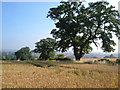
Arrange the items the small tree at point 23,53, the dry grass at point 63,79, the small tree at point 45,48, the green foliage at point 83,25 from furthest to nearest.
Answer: the small tree at point 23,53, the small tree at point 45,48, the green foliage at point 83,25, the dry grass at point 63,79

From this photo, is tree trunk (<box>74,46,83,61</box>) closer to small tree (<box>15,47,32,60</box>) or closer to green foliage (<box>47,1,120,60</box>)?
green foliage (<box>47,1,120,60</box>)

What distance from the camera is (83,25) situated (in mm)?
30141

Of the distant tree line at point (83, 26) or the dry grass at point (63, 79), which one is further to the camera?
the distant tree line at point (83, 26)

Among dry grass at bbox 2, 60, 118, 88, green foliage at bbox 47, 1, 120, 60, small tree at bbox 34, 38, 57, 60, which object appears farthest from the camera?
small tree at bbox 34, 38, 57, 60

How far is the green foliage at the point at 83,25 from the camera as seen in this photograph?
29719 mm

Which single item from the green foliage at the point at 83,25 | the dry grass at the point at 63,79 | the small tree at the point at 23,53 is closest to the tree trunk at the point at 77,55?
the green foliage at the point at 83,25

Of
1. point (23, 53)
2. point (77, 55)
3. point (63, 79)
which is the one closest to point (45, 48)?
point (23, 53)

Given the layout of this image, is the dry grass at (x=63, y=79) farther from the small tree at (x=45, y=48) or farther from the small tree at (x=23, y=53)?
the small tree at (x=23, y=53)

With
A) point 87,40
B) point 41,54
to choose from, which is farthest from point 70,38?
point 41,54

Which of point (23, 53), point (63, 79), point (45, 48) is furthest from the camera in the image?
point (23, 53)

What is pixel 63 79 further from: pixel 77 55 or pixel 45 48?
pixel 45 48

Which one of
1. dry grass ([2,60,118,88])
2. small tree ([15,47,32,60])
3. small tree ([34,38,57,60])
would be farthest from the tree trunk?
small tree ([15,47,32,60])

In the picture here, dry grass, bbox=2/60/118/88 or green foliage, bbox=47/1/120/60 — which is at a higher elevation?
green foliage, bbox=47/1/120/60

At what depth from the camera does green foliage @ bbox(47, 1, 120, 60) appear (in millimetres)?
29719
